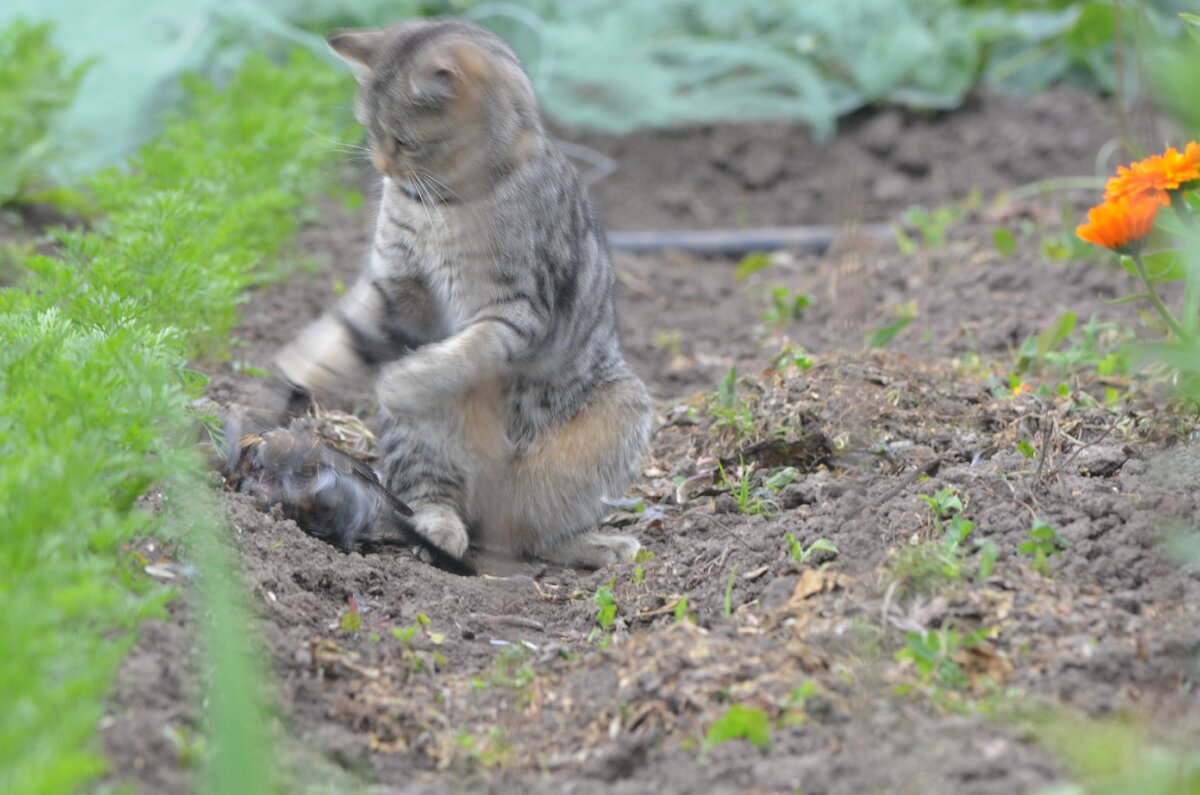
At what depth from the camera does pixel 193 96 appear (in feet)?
24.5

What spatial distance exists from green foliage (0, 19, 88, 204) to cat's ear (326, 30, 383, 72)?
2482 mm

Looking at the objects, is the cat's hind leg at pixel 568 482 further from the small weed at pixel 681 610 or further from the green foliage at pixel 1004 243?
the green foliage at pixel 1004 243

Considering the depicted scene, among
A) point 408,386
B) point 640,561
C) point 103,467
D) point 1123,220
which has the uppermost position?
point 1123,220

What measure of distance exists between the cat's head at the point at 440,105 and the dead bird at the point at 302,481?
842 mm

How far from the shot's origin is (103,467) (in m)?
2.79

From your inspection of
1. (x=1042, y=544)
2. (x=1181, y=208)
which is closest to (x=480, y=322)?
(x=1042, y=544)

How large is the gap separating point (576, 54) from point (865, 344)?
13.1 feet

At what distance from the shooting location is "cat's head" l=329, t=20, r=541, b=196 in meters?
4.02

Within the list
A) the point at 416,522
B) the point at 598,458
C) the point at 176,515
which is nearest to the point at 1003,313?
the point at 598,458

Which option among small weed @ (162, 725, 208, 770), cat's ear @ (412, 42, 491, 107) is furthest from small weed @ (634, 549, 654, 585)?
small weed @ (162, 725, 208, 770)

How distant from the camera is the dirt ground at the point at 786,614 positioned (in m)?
2.73

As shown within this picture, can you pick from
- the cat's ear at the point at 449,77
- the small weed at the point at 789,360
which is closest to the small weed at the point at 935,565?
the small weed at the point at 789,360

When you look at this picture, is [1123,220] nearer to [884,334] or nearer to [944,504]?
[944,504]

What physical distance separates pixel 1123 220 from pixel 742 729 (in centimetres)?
186
